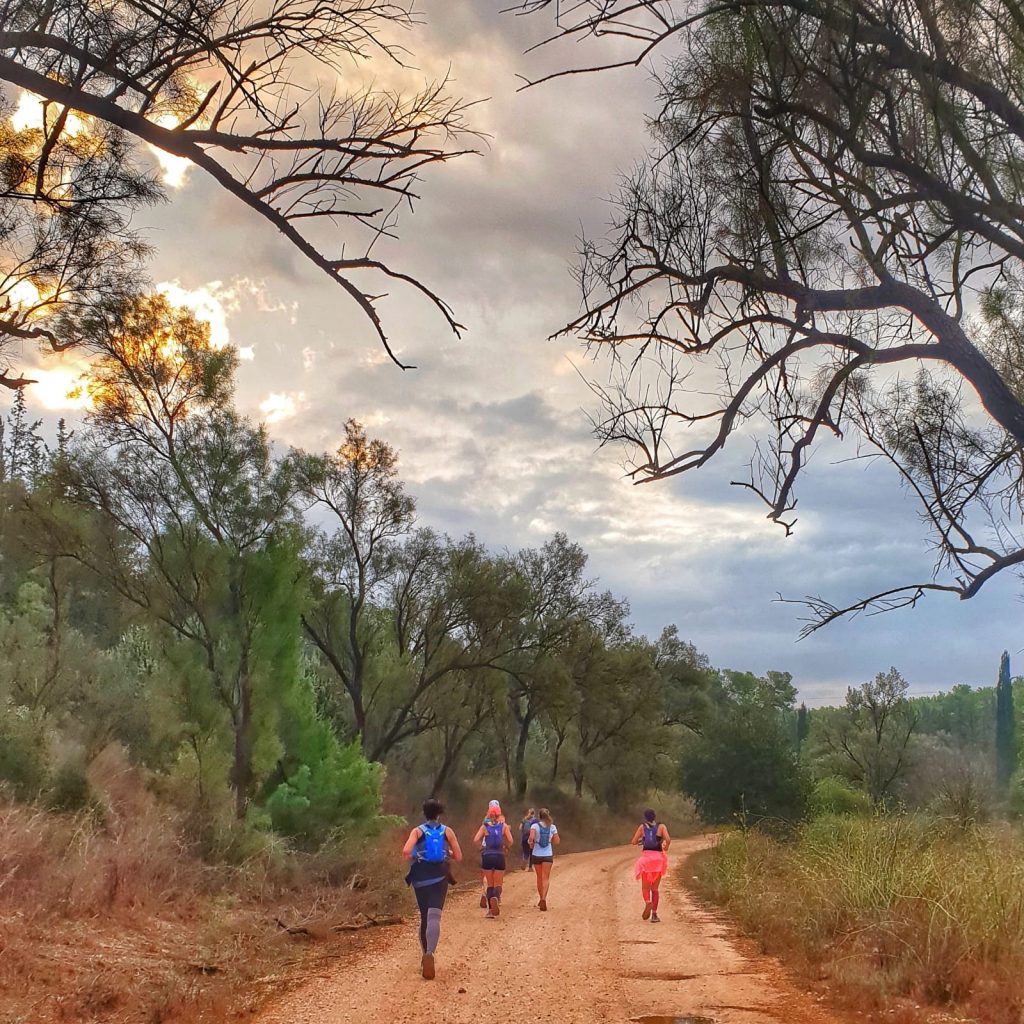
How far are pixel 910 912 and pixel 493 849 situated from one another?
745 cm

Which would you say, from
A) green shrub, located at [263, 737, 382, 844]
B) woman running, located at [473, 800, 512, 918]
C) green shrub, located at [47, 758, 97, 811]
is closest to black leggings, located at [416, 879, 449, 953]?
woman running, located at [473, 800, 512, 918]

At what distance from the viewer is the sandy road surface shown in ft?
26.2

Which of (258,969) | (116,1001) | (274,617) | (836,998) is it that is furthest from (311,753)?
(836,998)

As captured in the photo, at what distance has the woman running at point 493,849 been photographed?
581 inches

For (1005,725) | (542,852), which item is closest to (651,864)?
(542,852)

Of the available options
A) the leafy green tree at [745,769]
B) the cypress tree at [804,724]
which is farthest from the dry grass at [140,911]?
the cypress tree at [804,724]

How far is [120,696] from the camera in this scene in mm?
24500

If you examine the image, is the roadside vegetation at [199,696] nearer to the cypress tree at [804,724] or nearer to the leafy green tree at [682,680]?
the leafy green tree at [682,680]

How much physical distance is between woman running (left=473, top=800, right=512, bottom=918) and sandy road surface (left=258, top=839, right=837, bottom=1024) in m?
0.40

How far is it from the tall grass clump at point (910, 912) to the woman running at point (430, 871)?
12.9 ft

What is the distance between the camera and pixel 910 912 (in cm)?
887

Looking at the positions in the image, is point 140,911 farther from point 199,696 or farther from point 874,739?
point 874,739

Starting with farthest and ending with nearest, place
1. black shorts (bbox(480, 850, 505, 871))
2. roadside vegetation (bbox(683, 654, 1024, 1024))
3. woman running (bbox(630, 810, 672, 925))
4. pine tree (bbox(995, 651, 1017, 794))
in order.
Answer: pine tree (bbox(995, 651, 1017, 794))
black shorts (bbox(480, 850, 505, 871))
woman running (bbox(630, 810, 672, 925))
roadside vegetation (bbox(683, 654, 1024, 1024))

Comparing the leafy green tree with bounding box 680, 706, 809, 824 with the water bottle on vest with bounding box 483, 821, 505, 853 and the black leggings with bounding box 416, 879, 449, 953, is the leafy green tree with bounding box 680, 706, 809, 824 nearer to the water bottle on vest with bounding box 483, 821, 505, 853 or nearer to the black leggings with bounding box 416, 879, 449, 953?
the water bottle on vest with bounding box 483, 821, 505, 853
